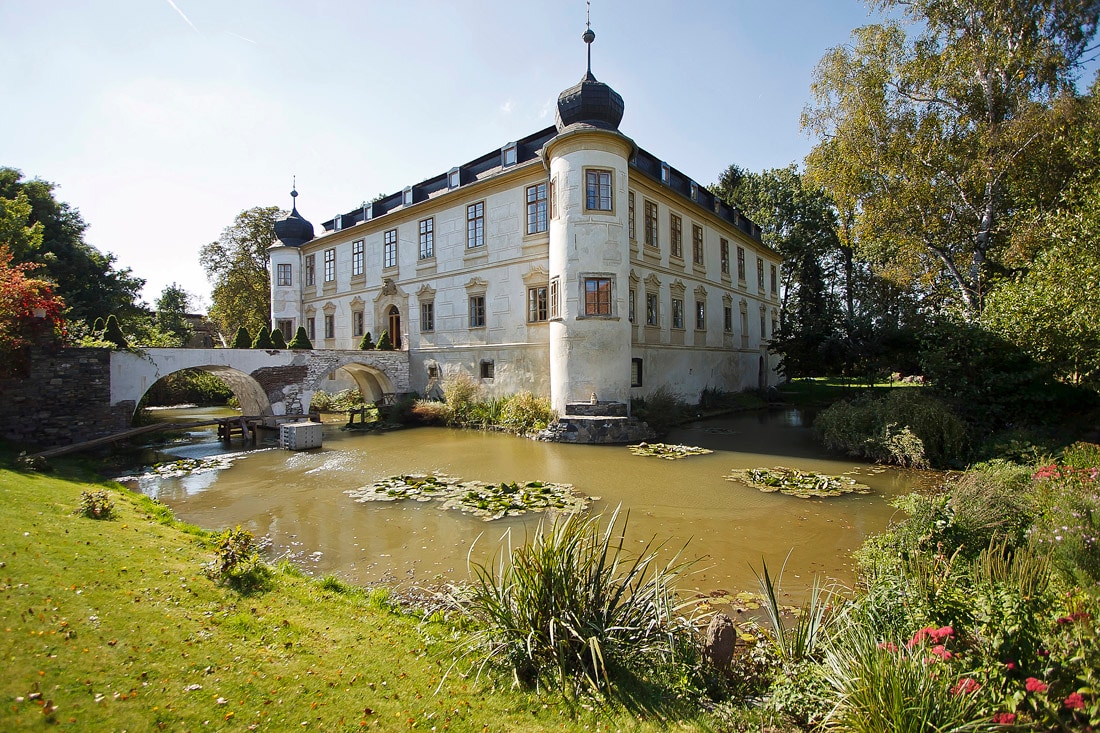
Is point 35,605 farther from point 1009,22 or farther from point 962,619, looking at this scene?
point 1009,22

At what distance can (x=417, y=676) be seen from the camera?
3.46m

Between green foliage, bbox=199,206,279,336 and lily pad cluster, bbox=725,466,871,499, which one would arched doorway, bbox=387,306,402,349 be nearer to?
green foliage, bbox=199,206,279,336

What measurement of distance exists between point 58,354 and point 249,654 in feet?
45.1

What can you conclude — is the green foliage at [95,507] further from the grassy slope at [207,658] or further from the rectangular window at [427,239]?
the rectangular window at [427,239]

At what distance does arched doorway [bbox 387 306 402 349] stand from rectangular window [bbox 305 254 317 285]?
267 inches

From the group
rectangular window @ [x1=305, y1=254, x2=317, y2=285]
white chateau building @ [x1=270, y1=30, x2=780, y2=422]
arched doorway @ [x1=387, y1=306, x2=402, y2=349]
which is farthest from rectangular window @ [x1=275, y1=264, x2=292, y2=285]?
arched doorway @ [x1=387, y1=306, x2=402, y2=349]

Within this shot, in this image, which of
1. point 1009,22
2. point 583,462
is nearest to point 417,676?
point 583,462

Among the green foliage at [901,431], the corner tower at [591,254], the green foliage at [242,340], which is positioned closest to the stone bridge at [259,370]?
the green foliage at [242,340]

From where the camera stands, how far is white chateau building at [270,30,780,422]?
1708 centimetres

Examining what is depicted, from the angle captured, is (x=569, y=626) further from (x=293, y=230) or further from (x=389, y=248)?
(x=293, y=230)

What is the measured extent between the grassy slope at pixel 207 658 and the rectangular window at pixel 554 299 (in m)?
13.4

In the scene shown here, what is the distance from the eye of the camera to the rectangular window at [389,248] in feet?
82.9

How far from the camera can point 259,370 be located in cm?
1773

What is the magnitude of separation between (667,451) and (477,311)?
11.1 m
